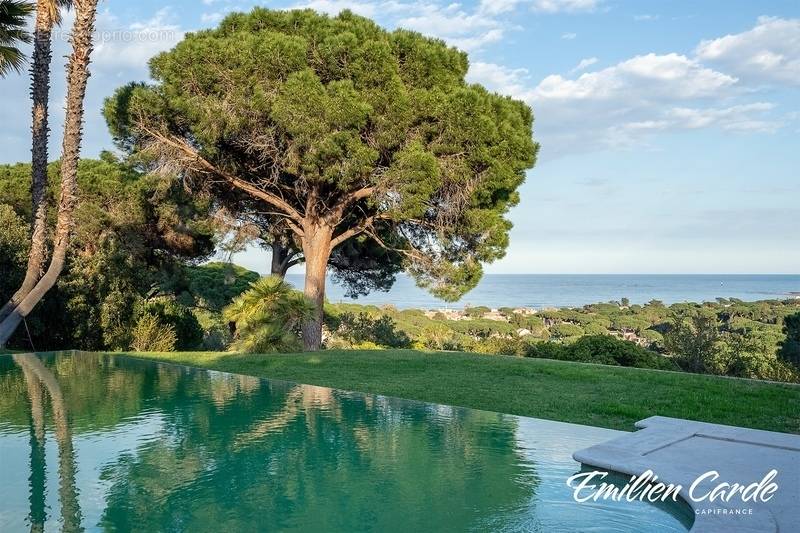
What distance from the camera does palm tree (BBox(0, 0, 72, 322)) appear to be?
13312mm

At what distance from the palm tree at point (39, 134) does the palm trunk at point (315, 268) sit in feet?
18.6

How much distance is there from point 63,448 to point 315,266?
9579 mm

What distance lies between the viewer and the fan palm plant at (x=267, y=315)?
12836 millimetres

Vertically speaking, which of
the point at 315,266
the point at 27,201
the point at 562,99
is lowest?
the point at 315,266

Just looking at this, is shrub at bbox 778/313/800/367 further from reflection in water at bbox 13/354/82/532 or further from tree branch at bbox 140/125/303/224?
reflection in water at bbox 13/354/82/532

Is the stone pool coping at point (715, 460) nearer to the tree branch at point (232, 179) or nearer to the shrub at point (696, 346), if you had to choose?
the shrub at point (696, 346)

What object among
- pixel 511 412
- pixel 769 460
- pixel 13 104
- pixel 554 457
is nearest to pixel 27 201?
pixel 13 104

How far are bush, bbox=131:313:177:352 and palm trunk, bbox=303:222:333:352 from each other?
397cm

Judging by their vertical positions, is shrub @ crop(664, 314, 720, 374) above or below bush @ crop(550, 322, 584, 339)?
above

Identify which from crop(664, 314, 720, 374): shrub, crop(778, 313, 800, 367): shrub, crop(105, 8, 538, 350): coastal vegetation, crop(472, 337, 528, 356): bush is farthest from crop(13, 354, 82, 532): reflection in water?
crop(778, 313, 800, 367): shrub

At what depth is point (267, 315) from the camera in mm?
13109

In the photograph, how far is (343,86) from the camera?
12695mm

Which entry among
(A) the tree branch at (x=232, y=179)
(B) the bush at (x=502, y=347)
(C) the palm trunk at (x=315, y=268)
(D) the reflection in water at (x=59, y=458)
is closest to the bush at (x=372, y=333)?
(B) the bush at (x=502, y=347)

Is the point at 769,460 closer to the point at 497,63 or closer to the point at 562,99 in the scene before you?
the point at 497,63
